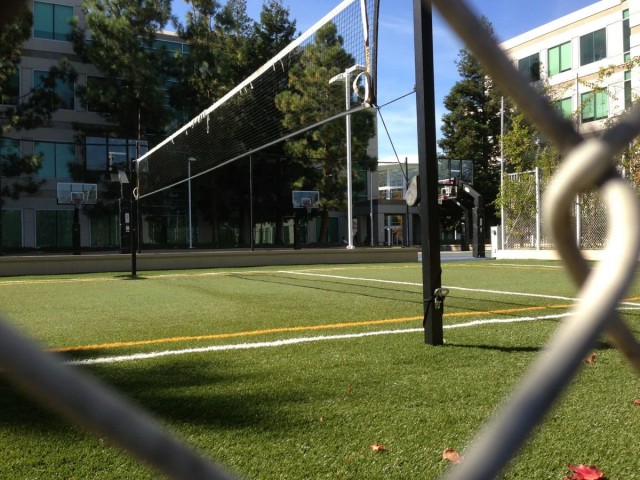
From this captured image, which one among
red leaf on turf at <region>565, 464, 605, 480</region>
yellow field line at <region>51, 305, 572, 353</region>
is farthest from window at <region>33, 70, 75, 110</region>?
red leaf on turf at <region>565, 464, 605, 480</region>

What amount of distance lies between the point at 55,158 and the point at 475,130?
99.2 ft

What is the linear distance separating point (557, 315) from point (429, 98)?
3062 millimetres

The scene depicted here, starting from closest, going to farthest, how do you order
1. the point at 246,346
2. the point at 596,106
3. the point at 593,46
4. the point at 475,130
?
the point at 246,346 → the point at 596,106 → the point at 593,46 → the point at 475,130

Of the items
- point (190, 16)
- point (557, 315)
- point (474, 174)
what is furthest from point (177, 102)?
point (557, 315)

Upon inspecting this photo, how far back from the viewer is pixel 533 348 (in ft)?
14.5

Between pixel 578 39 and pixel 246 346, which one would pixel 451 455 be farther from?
pixel 578 39

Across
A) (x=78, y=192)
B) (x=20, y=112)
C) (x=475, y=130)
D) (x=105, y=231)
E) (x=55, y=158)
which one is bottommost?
(x=105, y=231)

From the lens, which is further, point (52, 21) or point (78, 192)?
point (52, 21)

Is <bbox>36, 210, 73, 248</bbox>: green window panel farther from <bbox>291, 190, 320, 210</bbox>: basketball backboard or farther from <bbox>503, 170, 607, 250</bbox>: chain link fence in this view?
<bbox>503, 170, 607, 250</bbox>: chain link fence

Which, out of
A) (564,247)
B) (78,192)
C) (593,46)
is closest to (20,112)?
(78,192)

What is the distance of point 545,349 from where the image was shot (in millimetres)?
520

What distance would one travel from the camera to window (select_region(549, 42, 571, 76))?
33594 millimetres

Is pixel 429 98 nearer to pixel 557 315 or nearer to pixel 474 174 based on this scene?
pixel 557 315

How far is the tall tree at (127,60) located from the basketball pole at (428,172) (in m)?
32.4
